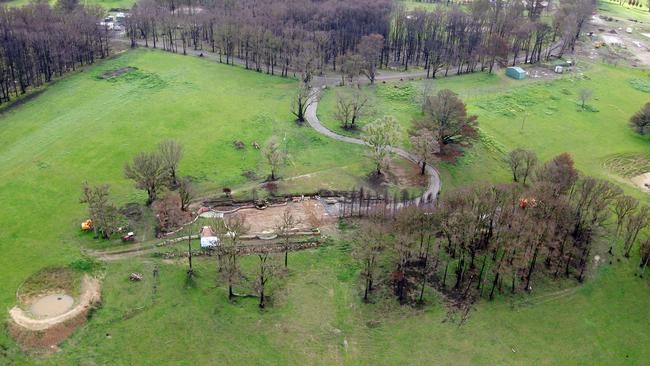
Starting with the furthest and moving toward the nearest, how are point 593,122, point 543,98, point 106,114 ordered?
point 543,98, point 593,122, point 106,114

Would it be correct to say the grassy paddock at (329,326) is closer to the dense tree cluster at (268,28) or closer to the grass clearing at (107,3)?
the dense tree cluster at (268,28)

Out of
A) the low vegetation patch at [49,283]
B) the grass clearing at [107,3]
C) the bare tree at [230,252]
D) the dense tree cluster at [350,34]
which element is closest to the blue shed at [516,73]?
the dense tree cluster at [350,34]

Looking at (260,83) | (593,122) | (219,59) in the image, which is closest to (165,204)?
(260,83)

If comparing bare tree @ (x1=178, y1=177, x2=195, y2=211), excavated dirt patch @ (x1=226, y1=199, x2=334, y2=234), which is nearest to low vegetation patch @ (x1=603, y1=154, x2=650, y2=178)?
excavated dirt patch @ (x1=226, y1=199, x2=334, y2=234)

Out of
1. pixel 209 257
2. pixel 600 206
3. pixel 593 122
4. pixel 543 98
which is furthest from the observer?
pixel 543 98

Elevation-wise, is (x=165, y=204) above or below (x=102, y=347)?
above

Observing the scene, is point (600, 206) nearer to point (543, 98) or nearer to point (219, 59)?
point (543, 98)
